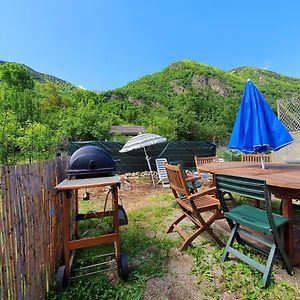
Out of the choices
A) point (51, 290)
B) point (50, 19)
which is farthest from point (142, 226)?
point (50, 19)

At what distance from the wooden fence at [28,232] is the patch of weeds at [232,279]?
56.3 inches

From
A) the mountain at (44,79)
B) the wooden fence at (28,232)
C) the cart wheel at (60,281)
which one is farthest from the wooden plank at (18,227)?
the mountain at (44,79)

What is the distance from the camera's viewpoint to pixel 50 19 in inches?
428

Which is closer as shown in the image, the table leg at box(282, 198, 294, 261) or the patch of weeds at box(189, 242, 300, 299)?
the patch of weeds at box(189, 242, 300, 299)

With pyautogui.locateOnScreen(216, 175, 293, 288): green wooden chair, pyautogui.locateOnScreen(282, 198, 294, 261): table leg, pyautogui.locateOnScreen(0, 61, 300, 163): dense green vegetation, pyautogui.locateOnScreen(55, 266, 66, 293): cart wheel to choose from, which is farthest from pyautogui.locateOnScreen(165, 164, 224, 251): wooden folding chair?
pyautogui.locateOnScreen(0, 61, 300, 163): dense green vegetation

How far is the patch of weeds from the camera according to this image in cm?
178

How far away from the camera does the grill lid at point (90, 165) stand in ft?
7.55

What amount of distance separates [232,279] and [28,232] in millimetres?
1836

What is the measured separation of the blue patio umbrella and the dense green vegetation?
18.9 ft

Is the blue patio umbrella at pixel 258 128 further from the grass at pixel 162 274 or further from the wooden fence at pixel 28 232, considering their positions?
the wooden fence at pixel 28 232

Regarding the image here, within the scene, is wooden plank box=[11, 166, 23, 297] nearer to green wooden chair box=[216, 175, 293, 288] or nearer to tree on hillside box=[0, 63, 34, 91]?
green wooden chair box=[216, 175, 293, 288]

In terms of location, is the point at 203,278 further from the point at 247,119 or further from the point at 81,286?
→ the point at 247,119

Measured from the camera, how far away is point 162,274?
2.14 meters

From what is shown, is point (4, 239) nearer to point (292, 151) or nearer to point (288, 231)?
point (288, 231)
